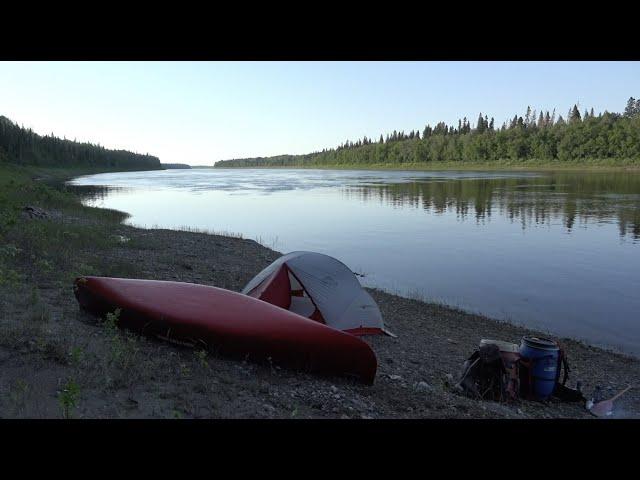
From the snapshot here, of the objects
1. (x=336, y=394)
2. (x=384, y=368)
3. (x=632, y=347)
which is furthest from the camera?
(x=632, y=347)

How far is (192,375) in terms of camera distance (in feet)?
16.7

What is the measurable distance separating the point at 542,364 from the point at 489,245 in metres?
14.3

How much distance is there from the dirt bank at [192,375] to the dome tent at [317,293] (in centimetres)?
60

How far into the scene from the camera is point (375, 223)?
87.9 feet

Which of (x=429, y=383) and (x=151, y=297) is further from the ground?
(x=151, y=297)

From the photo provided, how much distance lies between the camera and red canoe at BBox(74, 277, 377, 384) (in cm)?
578

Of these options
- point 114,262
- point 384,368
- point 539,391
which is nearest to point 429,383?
point 384,368

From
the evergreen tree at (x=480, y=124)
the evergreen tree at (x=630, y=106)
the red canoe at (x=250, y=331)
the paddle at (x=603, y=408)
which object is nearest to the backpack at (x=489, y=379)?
the paddle at (x=603, y=408)

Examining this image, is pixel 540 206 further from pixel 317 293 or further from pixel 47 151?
pixel 47 151

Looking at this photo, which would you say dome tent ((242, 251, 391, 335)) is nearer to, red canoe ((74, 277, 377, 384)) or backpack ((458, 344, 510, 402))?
red canoe ((74, 277, 377, 384))

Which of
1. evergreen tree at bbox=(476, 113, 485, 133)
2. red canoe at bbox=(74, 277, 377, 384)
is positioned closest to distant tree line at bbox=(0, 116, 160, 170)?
red canoe at bbox=(74, 277, 377, 384)

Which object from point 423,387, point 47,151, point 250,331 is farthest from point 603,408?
point 47,151
